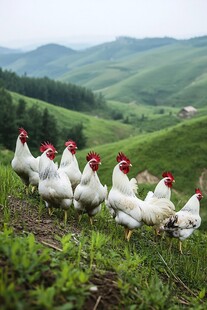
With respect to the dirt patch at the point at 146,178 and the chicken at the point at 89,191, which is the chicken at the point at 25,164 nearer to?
the chicken at the point at 89,191

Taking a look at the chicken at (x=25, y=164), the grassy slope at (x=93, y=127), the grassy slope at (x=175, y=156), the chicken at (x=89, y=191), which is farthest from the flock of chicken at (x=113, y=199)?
the grassy slope at (x=93, y=127)

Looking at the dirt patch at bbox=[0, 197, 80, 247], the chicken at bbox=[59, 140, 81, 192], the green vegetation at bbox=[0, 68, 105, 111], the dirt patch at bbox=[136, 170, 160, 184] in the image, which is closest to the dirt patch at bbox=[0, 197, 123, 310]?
the dirt patch at bbox=[0, 197, 80, 247]

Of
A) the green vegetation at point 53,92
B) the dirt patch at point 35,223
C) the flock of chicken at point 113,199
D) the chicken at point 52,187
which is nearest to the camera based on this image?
the dirt patch at point 35,223

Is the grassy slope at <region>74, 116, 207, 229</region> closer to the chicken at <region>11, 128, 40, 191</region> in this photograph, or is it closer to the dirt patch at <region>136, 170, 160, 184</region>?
the dirt patch at <region>136, 170, 160, 184</region>

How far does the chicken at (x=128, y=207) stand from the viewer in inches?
388

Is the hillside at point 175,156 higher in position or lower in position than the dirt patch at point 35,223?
lower

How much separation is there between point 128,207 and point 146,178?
29.5 m

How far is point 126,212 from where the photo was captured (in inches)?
388

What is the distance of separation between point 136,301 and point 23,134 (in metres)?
7.78

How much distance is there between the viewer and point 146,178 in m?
39.1

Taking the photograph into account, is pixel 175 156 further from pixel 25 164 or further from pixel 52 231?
pixel 52 231

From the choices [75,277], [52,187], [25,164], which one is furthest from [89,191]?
[75,277]

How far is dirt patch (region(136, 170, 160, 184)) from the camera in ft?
127

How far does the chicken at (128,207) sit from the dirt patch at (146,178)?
2804 cm
